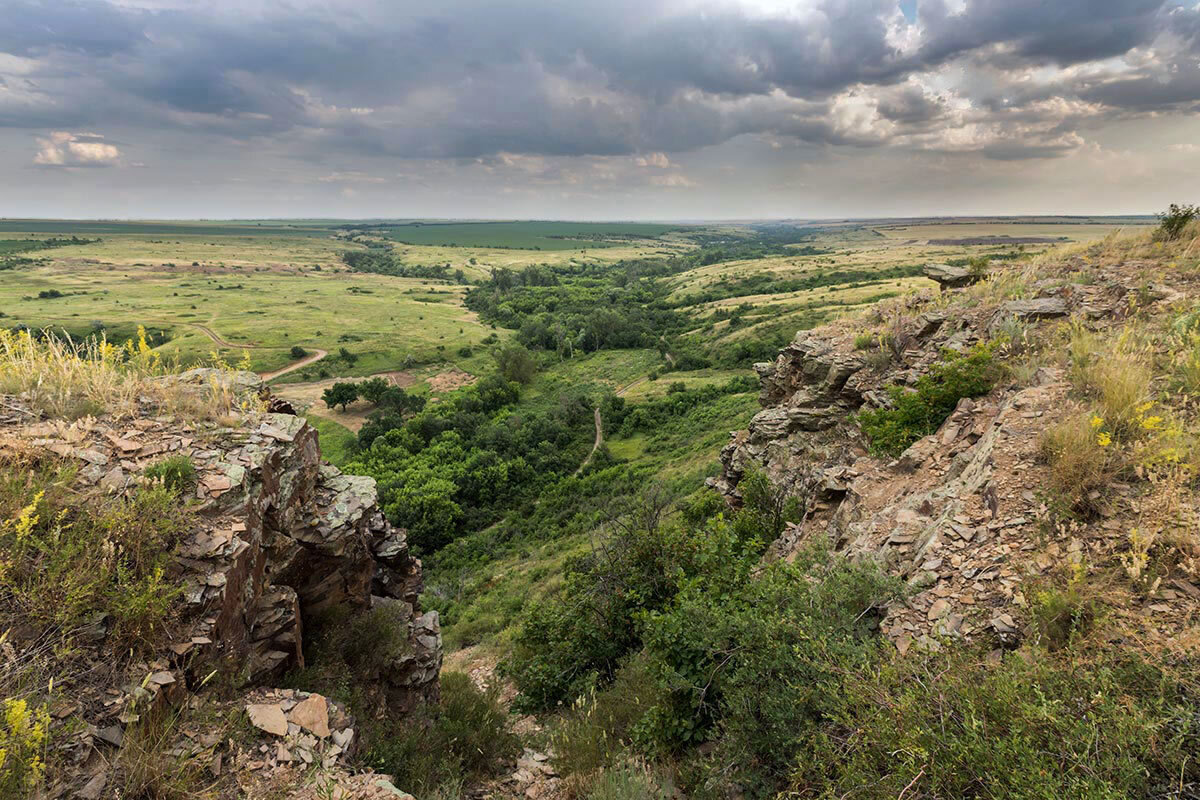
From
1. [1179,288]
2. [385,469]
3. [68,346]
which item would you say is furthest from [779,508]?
[385,469]

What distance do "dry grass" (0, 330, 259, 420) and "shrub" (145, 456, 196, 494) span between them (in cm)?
155

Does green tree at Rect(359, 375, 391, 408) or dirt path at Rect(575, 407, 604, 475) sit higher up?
green tree at Rect(359, 375, 391, 408)

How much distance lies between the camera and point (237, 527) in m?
5.62

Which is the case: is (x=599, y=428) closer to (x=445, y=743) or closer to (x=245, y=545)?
(x=445, y=743)

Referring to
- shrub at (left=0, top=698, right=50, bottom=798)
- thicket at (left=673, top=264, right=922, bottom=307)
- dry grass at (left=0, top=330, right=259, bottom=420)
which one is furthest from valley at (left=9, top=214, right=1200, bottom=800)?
thicket at (left=673, top=264, right=922, bottom=307)

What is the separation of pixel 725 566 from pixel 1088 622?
4.35 m

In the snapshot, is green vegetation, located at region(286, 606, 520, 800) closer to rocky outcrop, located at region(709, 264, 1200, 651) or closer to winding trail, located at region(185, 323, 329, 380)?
rocky outcrop, located at region(709, 264, 1200, 651)

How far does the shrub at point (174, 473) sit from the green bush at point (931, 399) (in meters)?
11.1

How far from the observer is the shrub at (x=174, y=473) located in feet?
17.9

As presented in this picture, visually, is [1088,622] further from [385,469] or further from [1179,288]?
[385,469]

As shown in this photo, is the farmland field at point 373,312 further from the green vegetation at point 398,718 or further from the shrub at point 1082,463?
the green vegetation at point 398,718

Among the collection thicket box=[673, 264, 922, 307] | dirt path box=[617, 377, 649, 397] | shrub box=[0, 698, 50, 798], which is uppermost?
A: thicket box=[673, 264, 922, 307]

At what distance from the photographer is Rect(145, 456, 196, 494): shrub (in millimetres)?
5441

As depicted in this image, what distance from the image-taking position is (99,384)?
666 centimetres
